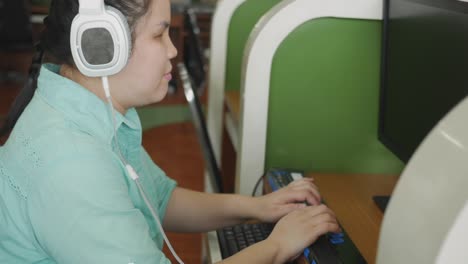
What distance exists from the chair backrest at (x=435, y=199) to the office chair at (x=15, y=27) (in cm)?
435

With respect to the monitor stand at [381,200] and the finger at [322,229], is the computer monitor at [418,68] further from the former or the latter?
the finger at [322,229]

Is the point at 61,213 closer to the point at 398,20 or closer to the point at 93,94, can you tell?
the point at 93,94

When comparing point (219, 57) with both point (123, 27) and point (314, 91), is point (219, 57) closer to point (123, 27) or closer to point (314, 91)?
point (314, 91)

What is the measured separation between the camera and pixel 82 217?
2.29 feet

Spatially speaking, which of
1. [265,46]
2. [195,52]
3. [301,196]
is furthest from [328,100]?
[195,52]

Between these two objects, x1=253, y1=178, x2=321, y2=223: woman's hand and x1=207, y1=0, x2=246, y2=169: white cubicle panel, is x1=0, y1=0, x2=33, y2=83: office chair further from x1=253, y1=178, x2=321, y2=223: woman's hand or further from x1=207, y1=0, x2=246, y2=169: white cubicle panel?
x1=253, y1=178, x2=321, y2=223: woman's hand

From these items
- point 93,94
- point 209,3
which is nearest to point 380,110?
point 93,94

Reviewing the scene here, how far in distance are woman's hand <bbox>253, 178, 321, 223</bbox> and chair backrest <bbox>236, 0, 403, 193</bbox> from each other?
0.22 meters

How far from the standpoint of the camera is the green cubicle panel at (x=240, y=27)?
1.88m

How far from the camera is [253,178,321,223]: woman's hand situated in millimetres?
987

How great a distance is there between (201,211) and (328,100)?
15.0 inches

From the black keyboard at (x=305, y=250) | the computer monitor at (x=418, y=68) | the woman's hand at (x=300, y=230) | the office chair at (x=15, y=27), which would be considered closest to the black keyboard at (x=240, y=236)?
the black keyboard at (x=305, y=250)

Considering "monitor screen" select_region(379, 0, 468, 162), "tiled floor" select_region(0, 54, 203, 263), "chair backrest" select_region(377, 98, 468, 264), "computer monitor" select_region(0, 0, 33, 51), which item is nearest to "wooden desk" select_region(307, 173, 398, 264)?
"monitor screen" select_region(379, 0, 468, 162)

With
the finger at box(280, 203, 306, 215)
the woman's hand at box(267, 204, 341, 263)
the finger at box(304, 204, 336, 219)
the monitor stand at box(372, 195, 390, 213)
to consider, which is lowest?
the monitor stand at box(372, 195, 390, 213)
